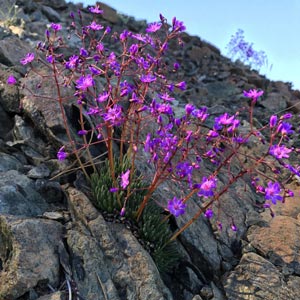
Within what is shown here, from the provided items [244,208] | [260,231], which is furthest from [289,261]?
[244,208]

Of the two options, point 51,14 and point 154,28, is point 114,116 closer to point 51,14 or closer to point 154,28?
point 154,28

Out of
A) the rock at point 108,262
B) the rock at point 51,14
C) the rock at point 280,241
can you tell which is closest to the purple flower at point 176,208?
the rock at point 108,262

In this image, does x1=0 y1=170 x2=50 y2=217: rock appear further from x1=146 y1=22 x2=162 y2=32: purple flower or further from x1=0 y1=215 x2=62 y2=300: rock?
x1=146 y1=22 x2=162 y2=32: purple flower

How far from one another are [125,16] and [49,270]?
13.3 meters

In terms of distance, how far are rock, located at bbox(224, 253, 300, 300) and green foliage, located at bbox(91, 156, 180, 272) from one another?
0.72 metres

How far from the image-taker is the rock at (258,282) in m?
4.97

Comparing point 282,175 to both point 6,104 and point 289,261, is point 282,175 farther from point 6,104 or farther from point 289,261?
point 6,104

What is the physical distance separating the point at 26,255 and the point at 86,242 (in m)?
0.62

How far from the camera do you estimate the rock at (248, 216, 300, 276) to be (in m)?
5.46

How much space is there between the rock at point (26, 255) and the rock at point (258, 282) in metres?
2.00

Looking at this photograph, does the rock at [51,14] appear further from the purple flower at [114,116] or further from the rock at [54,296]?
the rock at [54,296]

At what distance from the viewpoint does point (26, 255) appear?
4160mm

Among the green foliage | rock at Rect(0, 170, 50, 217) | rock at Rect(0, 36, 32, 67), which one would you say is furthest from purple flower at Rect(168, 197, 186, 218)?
rock at Rect(0, 36, 32, 67)

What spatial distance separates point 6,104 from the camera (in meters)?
6.44
